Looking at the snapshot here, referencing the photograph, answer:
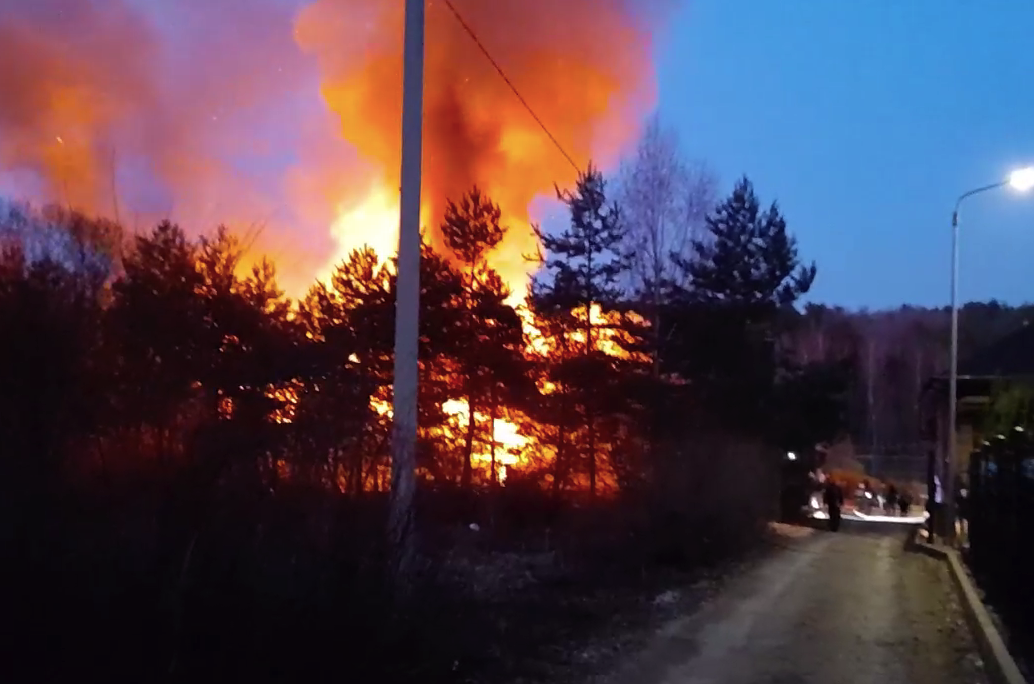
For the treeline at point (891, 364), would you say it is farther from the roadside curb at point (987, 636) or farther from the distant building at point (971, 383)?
the roadside curb at point (987, 636)

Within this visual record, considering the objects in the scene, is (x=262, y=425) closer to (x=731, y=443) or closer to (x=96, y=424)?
(x=96, y=424)

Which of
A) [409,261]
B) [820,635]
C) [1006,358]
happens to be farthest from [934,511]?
[409,261]

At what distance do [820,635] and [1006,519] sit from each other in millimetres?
2931

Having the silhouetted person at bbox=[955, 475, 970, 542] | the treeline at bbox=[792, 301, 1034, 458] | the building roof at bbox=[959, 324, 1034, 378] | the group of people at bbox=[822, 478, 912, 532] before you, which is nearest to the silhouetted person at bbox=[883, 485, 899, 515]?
the group of people at bbox=[822, 478, 912, 532]

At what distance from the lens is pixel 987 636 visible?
9.75 meters

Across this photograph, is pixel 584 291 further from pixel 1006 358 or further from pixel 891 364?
pixel 891 364

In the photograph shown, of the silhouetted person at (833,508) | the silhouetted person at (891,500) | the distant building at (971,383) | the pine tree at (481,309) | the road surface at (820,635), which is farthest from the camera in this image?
the silhouetted person at (891,500)

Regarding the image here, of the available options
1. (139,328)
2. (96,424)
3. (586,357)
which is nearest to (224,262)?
(139,328)

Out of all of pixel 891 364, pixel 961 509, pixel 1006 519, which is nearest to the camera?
pixel 1006 519

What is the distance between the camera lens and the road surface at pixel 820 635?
866 centimetres

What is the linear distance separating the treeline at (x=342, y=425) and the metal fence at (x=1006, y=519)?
4212 millimetres

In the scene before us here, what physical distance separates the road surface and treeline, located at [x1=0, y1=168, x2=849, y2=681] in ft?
6.09

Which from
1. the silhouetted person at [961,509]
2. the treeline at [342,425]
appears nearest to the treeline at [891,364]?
the treeline at [342,425]

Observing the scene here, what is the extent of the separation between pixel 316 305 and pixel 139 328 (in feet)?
31.3
